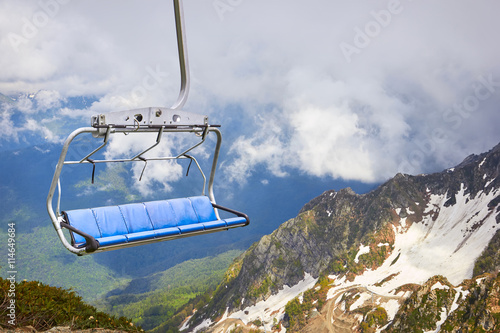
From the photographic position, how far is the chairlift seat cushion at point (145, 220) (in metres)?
6.36

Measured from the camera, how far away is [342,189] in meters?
153

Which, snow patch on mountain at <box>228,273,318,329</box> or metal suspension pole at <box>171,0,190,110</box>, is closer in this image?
metal suspension pole at <box>171,0,190,110</box>

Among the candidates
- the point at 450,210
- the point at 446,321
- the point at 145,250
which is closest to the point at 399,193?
the point at 450,210

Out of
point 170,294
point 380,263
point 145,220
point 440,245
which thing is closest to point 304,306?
point 380,263

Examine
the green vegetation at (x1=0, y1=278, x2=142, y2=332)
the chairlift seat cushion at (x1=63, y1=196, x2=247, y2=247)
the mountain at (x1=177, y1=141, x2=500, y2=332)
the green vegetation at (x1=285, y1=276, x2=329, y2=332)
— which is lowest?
the green vegetation at (x1=285, y1=276, x2=329, y2=332)

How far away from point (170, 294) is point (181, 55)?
131688mm

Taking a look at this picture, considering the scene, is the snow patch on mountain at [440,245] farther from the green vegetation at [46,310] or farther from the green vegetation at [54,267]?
the green vegetation at [46,310]

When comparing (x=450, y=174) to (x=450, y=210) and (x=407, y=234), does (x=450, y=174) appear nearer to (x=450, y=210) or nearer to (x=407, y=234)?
(x=450, y=210)

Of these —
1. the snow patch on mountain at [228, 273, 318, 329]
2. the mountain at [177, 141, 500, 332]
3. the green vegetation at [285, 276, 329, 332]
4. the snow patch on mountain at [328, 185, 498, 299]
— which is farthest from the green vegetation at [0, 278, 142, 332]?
the snow patch on mountain at [228, 273, 318, 329]

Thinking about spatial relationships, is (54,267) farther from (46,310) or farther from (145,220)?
(145,220)

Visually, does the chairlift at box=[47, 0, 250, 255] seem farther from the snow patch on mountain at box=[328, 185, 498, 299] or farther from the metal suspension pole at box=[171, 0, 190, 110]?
the snow patch on mountain at box=[328, 185, 498, 299]

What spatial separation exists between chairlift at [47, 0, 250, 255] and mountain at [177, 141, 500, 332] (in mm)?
68205

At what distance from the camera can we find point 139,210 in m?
7.16

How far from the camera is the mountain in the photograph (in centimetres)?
8119
